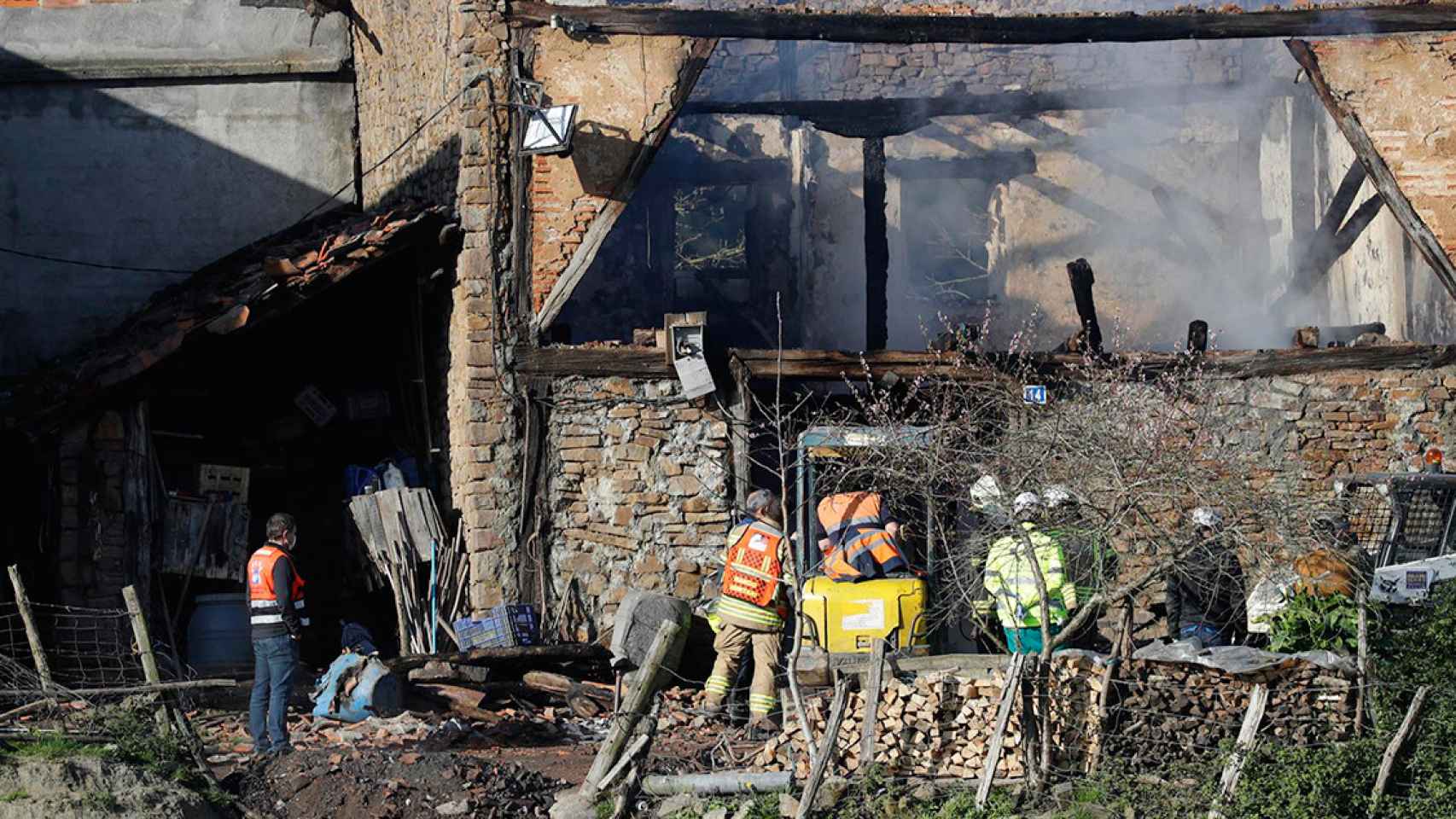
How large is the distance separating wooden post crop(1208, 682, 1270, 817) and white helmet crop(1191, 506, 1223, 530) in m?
2.00

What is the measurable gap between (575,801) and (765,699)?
2089 millimetres

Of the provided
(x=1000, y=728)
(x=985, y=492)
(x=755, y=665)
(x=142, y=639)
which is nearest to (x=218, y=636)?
(x=142, y=639)

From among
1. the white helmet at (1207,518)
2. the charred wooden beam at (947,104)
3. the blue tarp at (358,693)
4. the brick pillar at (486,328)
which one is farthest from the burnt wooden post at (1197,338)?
the blue tarp at (358,693)

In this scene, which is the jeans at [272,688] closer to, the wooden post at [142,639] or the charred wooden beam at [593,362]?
the wooden post at [142,639]

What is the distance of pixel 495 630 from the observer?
14875 millimetres

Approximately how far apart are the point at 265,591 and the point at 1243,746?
6191 mm

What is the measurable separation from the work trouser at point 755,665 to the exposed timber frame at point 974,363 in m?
3.46

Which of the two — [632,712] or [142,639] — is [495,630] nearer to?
[142,639]

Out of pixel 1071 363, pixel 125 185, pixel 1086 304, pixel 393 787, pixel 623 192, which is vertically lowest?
pixel 393 787

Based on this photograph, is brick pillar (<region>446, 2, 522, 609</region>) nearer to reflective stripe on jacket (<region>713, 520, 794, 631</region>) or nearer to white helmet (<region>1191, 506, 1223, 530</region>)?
reflective stripe on jacket (<region>713, 520, 794, 631</region>)

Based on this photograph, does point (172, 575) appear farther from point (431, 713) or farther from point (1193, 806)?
point (1193, 806)

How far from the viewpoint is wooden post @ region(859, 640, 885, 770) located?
10133mm

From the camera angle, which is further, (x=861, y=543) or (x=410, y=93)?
(x=410, y=93)

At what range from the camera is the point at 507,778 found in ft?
35.6
